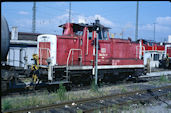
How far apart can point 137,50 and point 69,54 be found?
19.6ft

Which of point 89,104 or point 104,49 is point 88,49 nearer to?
point 104,49

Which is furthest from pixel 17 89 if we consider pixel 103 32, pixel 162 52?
pixel 162 52

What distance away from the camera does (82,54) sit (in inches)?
452

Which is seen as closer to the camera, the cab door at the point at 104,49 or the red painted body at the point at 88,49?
the red painted body at the point at 88,49

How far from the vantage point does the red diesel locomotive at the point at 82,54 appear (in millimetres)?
10617

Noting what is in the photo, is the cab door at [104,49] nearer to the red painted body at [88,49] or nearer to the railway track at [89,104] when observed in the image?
the red painted body at [88,49]

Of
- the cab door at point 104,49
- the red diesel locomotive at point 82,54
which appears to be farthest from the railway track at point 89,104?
the cab door at point 104,49

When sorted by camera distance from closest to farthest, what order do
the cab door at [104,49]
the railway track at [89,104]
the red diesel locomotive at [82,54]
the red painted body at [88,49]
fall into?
the railway track at [89,104]
the red diesel locomotive at [82,54]
the red painted body at [88,49]
the cab door at [104,49]

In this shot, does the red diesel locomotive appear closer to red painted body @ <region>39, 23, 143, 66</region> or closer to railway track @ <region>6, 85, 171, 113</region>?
red painted body @ <region>39, 23, 143, 66</region>

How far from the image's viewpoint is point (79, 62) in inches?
450

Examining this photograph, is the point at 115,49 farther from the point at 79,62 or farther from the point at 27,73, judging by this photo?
the point at 27,73

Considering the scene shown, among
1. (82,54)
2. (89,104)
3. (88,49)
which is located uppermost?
(88,49)

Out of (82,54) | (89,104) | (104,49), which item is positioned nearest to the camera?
(89,104)

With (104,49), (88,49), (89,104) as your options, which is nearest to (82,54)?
(88,49)
